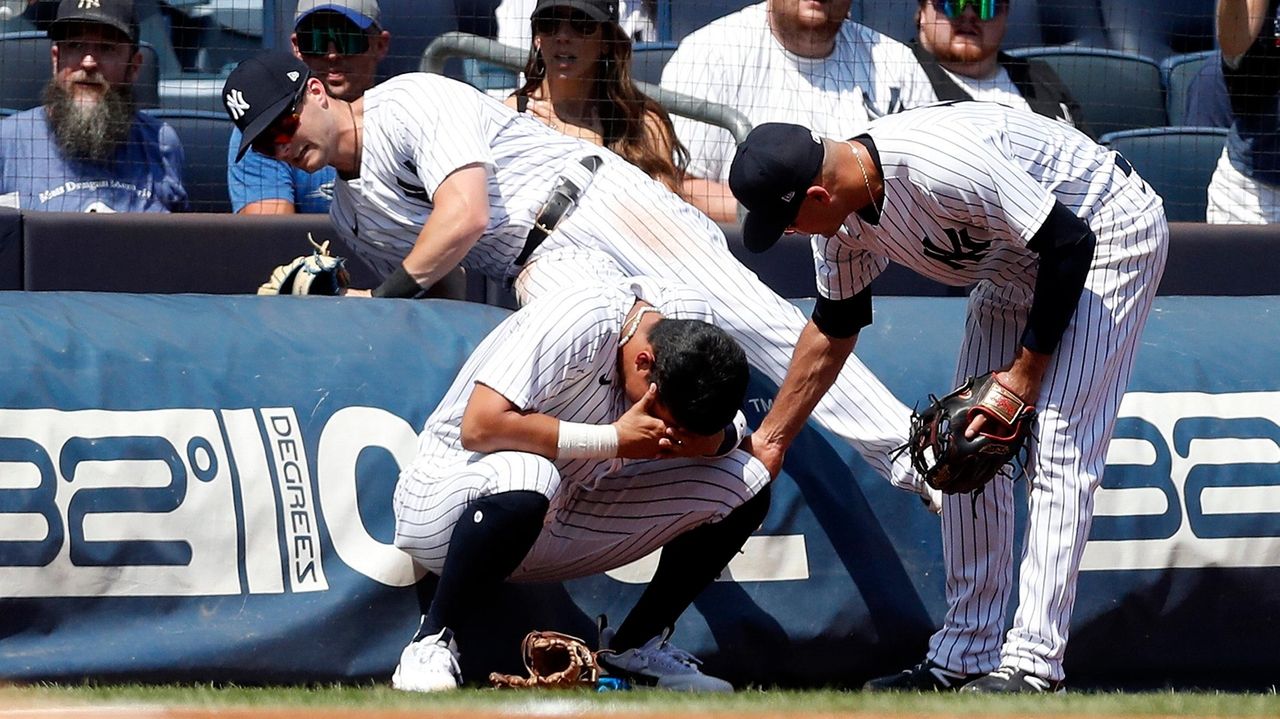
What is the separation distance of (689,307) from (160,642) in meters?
1.57

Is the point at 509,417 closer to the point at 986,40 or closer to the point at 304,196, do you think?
the point at 304,196

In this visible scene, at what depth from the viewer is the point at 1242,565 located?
4.81 m

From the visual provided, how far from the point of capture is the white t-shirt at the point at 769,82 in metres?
6.35

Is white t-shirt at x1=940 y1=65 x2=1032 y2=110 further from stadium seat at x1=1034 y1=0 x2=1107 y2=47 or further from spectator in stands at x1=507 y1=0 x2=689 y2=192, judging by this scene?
spectator in stands at x1=507 y1=0 x2=689 y2=192

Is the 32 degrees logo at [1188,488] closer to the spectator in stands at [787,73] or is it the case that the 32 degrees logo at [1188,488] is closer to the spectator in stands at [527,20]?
the spectator in stands at [787,73]

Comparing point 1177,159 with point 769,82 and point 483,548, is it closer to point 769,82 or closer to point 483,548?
point 769,82

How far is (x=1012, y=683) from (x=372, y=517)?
5.42ft

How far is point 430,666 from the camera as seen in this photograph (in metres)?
3.93

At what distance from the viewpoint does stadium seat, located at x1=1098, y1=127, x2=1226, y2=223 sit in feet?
22.4

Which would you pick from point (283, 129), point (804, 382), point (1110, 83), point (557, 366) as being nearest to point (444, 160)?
point (283, 129)

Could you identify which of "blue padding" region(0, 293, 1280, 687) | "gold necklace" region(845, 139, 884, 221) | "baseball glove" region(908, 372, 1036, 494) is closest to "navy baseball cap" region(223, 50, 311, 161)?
"blue padding" region(0, 293, 1280, 687)

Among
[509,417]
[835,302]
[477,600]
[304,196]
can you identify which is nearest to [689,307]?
[835,302]

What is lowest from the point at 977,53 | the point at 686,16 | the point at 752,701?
the point at 752,701

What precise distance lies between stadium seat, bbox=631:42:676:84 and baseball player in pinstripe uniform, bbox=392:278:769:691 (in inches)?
102
